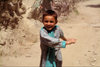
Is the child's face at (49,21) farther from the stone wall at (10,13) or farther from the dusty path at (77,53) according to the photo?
the stone wall at (10,13)

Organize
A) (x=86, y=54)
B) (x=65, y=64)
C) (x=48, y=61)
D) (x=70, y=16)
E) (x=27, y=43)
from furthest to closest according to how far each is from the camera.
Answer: (x=70, y=16)
(x=27, y=43)
(x=86, y=54)
(x=65, y=64)
(x=48, y=61)

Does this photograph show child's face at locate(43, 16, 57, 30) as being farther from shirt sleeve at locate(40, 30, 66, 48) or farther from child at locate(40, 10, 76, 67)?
shirt sleeve at locate(40, 30, 66, 48)

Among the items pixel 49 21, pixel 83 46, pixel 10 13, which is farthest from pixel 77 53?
pixel 49 21

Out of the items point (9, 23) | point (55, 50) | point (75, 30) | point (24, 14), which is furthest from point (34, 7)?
point (55, 50)

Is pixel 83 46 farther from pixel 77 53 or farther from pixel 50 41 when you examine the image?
pixel 50 41

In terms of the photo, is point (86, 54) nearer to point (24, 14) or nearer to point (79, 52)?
point (79, 52)

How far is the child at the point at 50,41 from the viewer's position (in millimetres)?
1903

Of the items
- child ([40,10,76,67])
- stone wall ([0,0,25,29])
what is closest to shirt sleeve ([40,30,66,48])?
child ([40,10,76,67])

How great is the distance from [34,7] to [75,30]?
1953mm

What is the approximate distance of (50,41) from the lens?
6.15ft

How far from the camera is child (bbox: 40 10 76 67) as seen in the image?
190cm

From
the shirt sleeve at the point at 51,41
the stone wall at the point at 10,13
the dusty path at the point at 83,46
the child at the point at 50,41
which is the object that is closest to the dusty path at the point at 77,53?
the dusty path at the point at 83,46

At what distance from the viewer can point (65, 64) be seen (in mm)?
4094

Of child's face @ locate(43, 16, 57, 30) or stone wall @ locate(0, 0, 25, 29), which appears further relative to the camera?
stone wall @ locate(0, 0, 25, 29)
